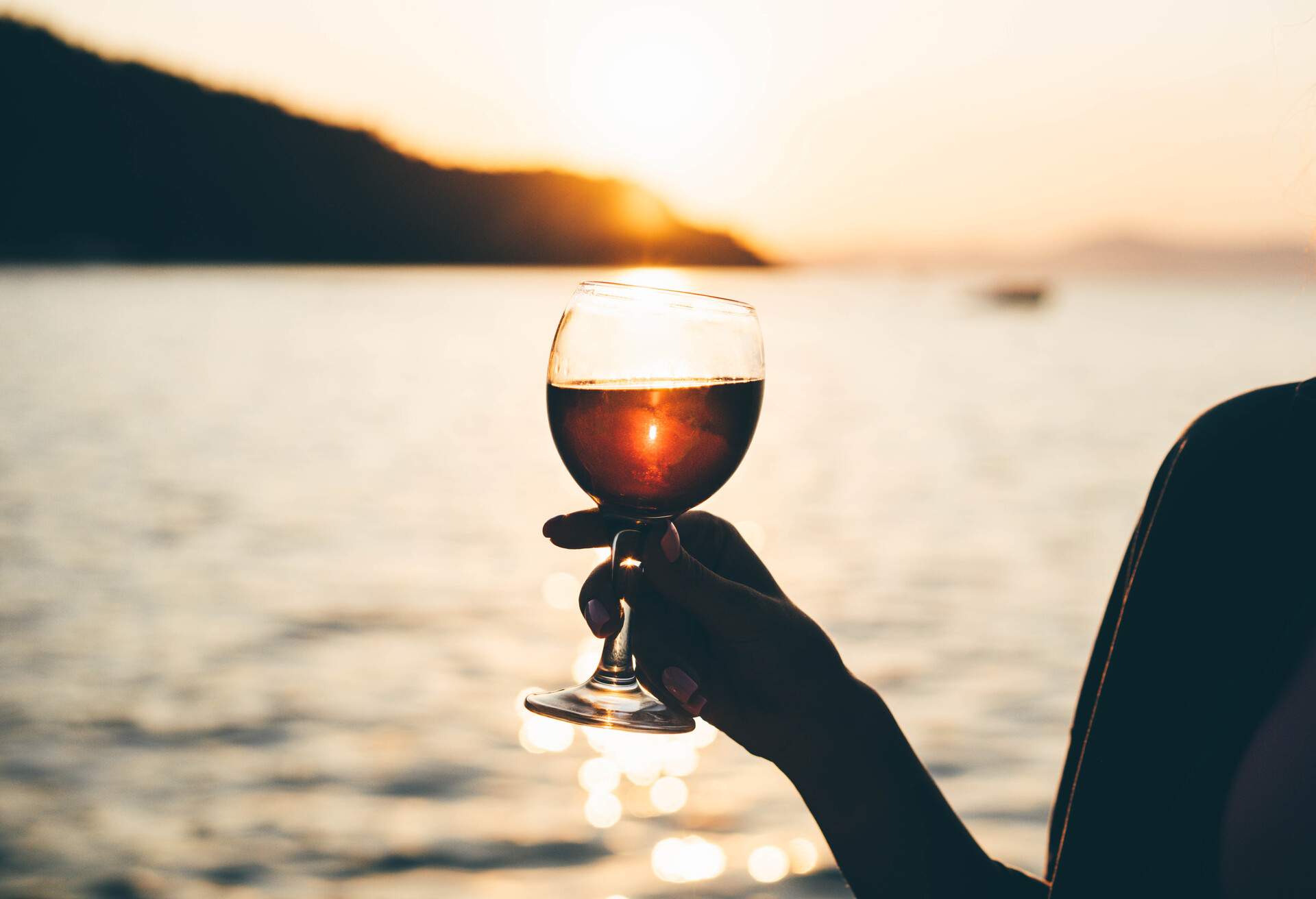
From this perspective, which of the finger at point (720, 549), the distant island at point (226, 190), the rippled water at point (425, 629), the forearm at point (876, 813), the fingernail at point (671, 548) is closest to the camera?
the fingernail at point (671, 548)

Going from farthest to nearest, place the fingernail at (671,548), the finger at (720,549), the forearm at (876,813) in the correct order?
the finger at (720,549) → the forearm at (876,813) → the fingernail at (671,548)

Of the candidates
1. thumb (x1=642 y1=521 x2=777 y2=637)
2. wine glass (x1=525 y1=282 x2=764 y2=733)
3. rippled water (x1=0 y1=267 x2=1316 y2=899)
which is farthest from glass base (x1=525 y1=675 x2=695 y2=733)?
rippled water (x1=0 y1=267 x2=1316 y2=899)

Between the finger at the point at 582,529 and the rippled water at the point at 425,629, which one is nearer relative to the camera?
the finger at the point at 582,529

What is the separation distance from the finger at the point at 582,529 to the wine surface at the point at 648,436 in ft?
0.10

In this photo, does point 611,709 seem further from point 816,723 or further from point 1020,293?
point 1020,293

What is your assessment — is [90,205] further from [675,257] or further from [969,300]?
[969,300]

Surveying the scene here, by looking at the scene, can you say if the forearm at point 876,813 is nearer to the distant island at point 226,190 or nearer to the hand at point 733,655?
the hand at point 733,655

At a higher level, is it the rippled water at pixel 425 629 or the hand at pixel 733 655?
the rippled water at pixel 425 629

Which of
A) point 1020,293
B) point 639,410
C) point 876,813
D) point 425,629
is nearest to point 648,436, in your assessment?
point 639,410

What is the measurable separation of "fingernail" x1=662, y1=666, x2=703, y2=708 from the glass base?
0.02 metres

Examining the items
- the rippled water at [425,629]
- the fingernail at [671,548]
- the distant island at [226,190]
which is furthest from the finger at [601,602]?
the distant island at [226,190]

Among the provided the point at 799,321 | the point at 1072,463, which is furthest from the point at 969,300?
the point at 1072,463

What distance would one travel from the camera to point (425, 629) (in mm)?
9008

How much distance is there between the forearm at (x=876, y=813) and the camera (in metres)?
1.54
